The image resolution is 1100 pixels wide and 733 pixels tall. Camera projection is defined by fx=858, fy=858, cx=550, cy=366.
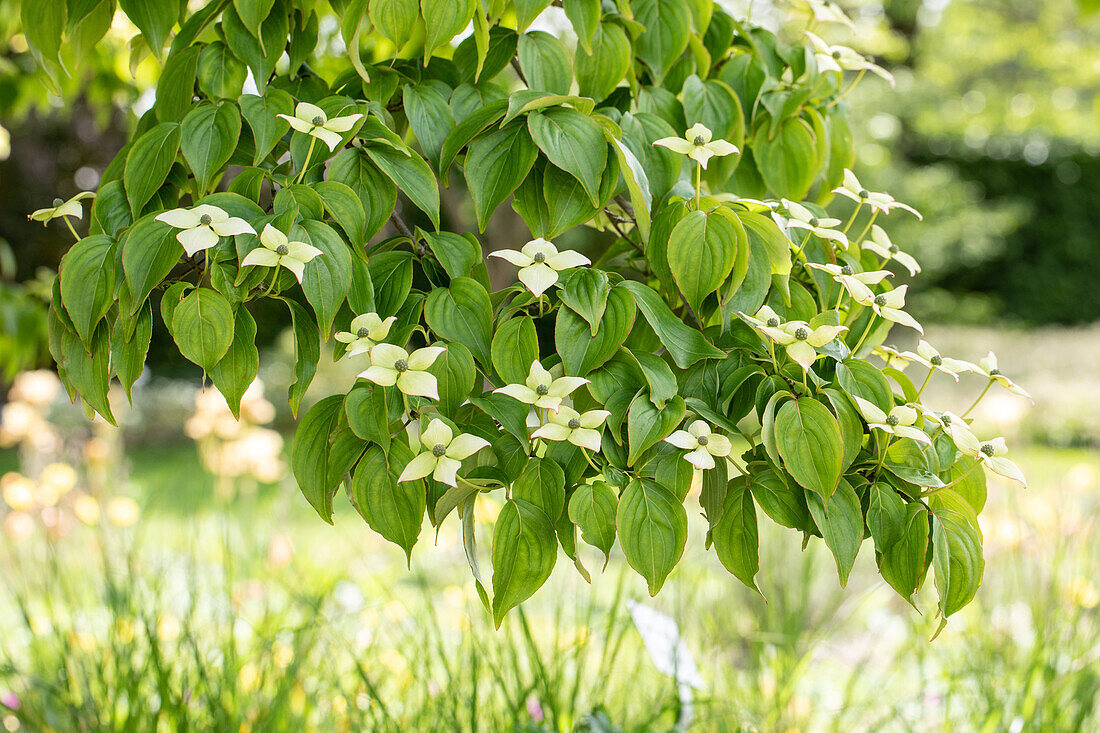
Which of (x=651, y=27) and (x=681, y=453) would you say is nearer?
(x=681, y=453)

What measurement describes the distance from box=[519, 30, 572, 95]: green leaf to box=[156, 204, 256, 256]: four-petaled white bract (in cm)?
34

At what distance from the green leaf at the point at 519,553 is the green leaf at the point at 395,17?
0.46m

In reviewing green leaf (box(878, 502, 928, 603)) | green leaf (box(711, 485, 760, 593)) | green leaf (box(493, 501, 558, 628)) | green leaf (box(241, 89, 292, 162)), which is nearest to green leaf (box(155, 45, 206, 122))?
green leaf (box(241, 89, 292, 162))

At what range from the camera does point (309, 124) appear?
0.77m

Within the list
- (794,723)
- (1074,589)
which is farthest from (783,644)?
(1074,589)

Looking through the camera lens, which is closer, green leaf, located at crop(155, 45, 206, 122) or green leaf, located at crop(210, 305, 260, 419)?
green leaf, located at crop(210, 305, 260, 419)

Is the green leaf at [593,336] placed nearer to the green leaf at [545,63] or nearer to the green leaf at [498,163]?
the green leaf at [498,163]

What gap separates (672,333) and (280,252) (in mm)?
349

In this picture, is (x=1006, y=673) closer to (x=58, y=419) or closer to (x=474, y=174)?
(x=474, y=174)

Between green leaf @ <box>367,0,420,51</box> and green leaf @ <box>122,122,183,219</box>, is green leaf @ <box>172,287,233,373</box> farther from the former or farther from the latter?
green leaf @ <box>367,0,420,51</box>

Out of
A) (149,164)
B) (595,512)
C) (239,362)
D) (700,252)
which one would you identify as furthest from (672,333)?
(149,164)

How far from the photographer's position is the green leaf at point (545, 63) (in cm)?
90

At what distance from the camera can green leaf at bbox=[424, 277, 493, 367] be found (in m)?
0.76

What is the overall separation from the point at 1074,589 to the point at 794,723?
0.72m
